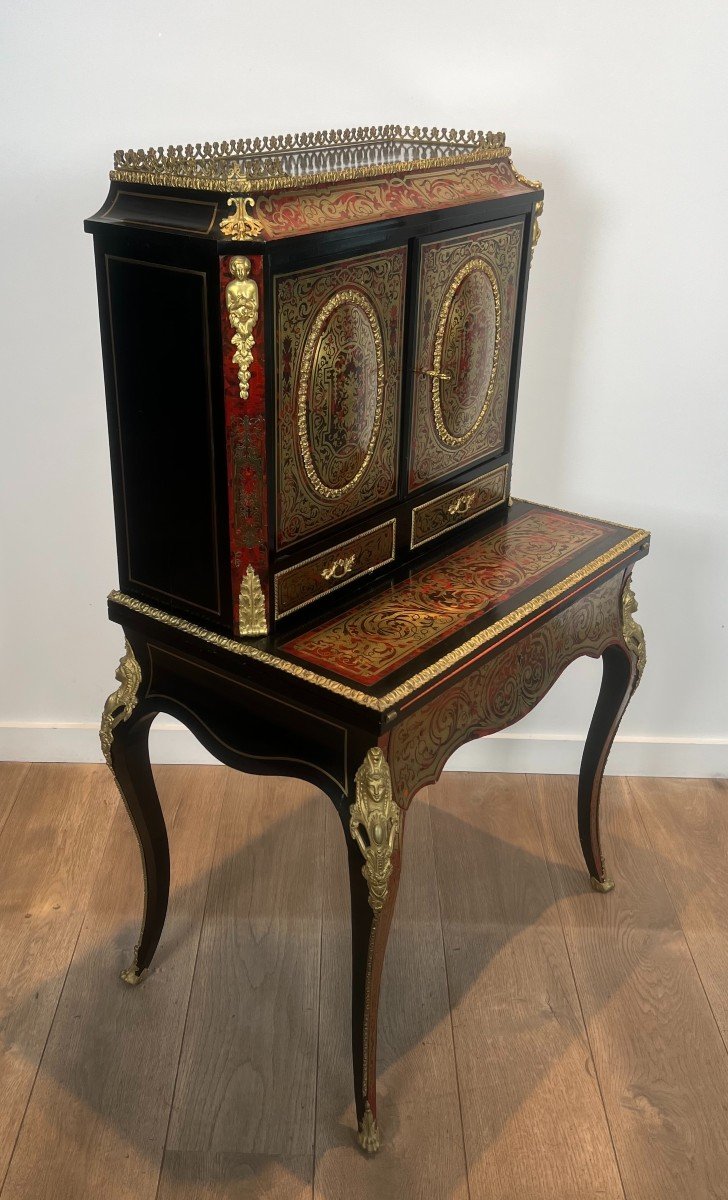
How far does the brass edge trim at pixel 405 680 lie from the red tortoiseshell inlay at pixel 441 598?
0.12ft

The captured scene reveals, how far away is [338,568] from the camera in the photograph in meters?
1.95

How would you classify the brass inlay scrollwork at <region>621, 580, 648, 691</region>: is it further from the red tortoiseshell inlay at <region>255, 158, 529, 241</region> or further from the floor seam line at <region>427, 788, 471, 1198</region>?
the red tortoiseshell inlay at <region>255, 158, 529, 241</region>

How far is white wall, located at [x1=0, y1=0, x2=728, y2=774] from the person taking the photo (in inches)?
93.6

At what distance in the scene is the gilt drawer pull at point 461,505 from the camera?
2.22 m

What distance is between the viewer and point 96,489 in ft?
9.08

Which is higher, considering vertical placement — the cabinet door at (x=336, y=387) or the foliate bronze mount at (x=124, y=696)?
the cabinet door at (x=336, y=387)

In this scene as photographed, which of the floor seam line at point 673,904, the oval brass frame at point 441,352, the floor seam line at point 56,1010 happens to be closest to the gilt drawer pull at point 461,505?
the oval brass frame at point 441,352

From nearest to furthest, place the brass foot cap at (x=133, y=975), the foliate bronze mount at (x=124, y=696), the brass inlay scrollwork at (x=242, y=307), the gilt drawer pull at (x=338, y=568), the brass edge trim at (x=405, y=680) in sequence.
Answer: the brass inlay scrollwork at (x=242, y=307), the brass edge trim at (x=405, y=680), the gilt drawer pull at (x=338, y=568), the foliate bronze mount at (x=124, y=696), the brass foot cap at (x=133, y=975)

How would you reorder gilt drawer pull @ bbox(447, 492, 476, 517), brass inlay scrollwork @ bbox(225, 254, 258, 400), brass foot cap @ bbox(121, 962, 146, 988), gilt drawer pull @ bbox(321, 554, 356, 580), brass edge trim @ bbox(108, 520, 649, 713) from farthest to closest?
brass foot cap @ bbox(121, 962, 146, 988) → gilt drawer pull @ bbox(447, 492, 476, 517) → gilt drawer pull @ bbox(321, 554, 356, 580) → brass edge trim @ bbox(108, 520, 649, 713) → brass inlay scrollwork @ bbox(225, 254, 258, 400)

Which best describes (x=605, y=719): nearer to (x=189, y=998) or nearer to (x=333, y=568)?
(x=333, y=568)

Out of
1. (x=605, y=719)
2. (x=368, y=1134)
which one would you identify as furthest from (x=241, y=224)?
(x=368, y=1134)

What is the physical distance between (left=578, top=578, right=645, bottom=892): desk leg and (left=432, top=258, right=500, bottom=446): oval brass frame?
474 millimetres

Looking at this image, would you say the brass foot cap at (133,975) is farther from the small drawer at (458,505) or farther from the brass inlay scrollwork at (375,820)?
the small drawer at (458,505)

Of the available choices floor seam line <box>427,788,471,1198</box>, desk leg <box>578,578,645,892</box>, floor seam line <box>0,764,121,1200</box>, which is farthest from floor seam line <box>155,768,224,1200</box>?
desk leg <box>578,578,645,892</box>
